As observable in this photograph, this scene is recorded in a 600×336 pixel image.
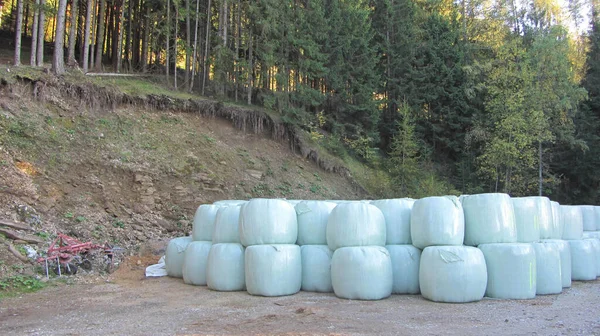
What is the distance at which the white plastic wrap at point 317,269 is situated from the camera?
24.1 feet

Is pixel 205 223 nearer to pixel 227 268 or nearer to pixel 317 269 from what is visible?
pixel 227 268

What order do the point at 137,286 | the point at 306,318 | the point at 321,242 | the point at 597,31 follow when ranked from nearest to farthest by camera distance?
the point at 306,318 < the point at 321,242 < the point at 137,286 < the point at 597,31

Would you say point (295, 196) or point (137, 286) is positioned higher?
point (295, 196)

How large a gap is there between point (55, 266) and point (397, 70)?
73.3 feet

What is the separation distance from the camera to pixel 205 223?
867 cm

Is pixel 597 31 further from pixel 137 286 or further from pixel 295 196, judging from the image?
pixel 137 286

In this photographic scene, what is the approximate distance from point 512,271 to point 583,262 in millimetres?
2977

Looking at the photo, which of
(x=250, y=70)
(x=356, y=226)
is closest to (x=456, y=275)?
(x=356, y=226)

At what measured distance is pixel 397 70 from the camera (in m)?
26.7

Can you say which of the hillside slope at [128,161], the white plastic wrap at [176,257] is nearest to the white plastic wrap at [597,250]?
the white plastic wrap at [176,257]

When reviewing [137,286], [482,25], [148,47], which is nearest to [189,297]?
[137,286]

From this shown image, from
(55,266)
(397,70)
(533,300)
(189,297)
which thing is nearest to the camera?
(533,300)

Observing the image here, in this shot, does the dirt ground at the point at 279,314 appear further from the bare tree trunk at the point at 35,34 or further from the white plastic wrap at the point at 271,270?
the bare tree trunk at the point at 35,34

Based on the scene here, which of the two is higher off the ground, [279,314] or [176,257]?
[176,257]
